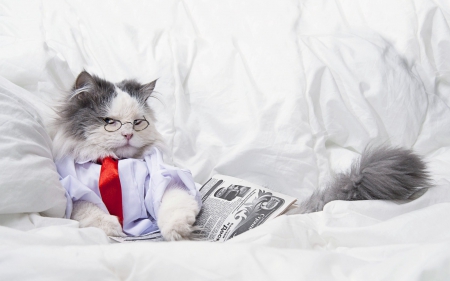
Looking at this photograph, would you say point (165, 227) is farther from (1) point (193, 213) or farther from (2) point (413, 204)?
(2) point (413, 204)

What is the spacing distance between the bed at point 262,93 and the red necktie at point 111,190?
0.13 m

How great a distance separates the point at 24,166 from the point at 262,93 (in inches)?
38.1

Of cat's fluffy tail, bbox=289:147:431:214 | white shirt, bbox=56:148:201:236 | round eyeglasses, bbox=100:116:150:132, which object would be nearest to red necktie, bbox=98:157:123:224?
white shirt, bbox=56:148:201:236

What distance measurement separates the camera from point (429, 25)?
5.72 ft

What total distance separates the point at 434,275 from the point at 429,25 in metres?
1.44

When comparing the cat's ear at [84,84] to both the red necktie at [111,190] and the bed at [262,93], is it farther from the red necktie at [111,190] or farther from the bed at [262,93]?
the red necktie at [111,190]

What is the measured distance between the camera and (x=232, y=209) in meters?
1.20

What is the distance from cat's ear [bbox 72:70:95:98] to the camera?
47.8 inches

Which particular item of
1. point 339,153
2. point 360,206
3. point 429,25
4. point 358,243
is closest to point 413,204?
point 360,206

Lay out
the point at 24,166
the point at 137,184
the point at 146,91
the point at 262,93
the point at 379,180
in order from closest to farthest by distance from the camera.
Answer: the point at 24,166 → the point at 379,180 → the point at 137,184 → the point at 146,91 → the point at 262,93

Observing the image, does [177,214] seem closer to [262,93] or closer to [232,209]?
[232,209]

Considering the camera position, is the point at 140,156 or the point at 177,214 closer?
the point at 177,214

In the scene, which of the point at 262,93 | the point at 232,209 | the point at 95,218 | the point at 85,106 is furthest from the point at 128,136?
the point at 262,93

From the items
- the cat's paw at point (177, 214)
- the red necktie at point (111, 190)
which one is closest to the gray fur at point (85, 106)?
the red necktie at point (111, 190)
